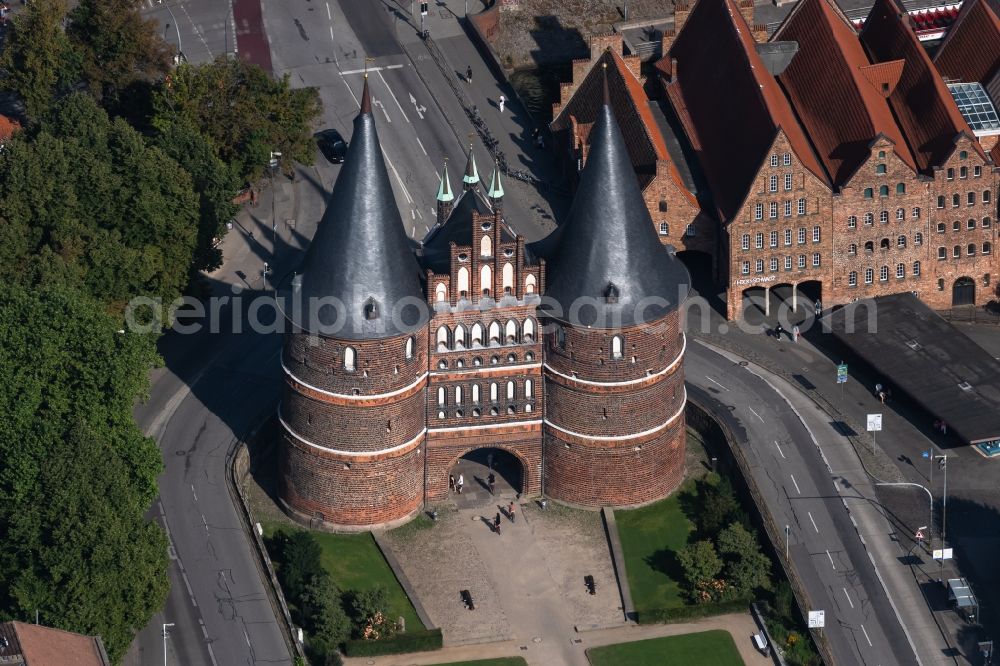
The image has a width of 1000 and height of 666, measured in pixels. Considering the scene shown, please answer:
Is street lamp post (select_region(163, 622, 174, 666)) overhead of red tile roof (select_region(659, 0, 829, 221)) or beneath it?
beneath

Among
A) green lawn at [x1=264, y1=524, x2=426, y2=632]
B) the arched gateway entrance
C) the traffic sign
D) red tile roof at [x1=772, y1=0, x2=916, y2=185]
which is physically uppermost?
red tile roof at [x1=772, y1=0, x2=916, y2=185]

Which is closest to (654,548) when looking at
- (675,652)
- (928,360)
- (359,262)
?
(675,652)

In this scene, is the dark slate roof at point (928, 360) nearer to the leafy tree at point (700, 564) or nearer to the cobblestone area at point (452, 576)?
the leafy tree at point (700, 564)

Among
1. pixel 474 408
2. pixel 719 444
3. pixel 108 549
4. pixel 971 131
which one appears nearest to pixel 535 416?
pixel 474 408

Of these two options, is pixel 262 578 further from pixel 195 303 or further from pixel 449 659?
pixel 195 303

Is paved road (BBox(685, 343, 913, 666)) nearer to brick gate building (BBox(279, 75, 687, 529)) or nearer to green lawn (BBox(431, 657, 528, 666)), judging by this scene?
brick gate building (BBox(279, 75, 687, 529))

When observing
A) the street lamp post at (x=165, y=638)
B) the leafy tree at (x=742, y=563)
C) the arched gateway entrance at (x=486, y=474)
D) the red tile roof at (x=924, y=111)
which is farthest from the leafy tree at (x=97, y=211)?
the red tile roof at (x=924, y=111)

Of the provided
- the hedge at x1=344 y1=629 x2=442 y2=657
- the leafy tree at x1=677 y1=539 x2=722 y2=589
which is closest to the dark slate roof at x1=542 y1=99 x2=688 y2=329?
the leafy tree at x1=677 y1=539 x2=722 y2=589
